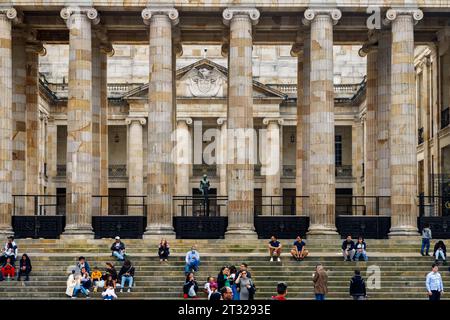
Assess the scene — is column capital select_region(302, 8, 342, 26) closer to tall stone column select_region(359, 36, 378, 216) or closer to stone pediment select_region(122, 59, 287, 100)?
tall stone column select_region(359, 36, 378, 216)

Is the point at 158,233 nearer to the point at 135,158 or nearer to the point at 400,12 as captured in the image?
the point at 400,12

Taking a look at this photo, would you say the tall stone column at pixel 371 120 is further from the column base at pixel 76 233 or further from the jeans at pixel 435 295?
the jeans at pixel 435 295

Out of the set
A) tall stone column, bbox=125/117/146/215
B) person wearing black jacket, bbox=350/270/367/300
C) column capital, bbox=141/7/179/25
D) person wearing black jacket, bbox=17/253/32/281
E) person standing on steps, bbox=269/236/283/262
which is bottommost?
person wearing black jacket, bbox=350/270/367/300

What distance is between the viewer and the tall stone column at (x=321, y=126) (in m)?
51.2

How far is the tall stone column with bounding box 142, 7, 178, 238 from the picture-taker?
167 ft

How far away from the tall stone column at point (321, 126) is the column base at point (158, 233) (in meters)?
6.91

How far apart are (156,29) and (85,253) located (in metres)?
11.9

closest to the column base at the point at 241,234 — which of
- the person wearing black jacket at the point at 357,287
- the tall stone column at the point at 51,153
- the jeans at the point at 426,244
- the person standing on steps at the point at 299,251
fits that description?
the person standing on steps at the point at 299,251

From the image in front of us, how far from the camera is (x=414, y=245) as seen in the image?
49.7 metres

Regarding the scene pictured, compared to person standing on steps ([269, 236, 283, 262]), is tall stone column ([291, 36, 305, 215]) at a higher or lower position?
higher

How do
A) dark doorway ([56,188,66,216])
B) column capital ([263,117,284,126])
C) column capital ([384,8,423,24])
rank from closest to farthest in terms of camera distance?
column capital ([384,8,423,24]) < dark doorway ([56,188,66,216]) < column capital ([263,117,284,126])

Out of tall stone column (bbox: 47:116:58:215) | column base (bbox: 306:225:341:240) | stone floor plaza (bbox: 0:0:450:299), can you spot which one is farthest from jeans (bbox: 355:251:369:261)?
tall stone column (bbox: 47:116:58:215)
